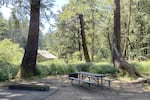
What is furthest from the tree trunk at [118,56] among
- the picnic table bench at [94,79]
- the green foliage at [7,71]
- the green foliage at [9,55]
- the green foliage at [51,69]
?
the green foliage at [9,55]

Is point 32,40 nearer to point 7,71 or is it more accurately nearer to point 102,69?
point 7,71

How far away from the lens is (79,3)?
20141 millimetres

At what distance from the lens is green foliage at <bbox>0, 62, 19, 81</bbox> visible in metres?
13.3

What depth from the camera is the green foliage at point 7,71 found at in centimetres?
1332

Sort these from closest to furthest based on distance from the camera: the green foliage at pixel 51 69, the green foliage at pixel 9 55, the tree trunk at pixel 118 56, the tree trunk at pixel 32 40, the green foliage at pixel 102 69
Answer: the tree trunk at pixel 118 56, the tree trunk at pixel 32 40, the green foliage at pixel 51 69, the green foliage at pixel 102 69, the green foliage at pixel 9 55

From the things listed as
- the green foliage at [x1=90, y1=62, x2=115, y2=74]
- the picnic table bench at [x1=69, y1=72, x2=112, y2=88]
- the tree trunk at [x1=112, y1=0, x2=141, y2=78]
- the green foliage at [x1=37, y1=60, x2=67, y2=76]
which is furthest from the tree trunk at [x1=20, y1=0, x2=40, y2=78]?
the green foliage at [x1=90, y1=62, x2=115, y2=74]

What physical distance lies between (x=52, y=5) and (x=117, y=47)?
4451 millimetres

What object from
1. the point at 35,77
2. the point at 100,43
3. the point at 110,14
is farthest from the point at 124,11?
the point at 35,77

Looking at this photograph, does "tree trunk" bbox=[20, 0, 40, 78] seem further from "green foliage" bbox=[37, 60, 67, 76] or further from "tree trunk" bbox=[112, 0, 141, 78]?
"tree trunk" bbox=[112, 0, 141, 78]

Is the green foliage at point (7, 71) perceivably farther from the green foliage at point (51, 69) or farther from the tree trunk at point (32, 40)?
the green foliage at point (51, 69)

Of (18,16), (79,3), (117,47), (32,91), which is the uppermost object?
(79,3)

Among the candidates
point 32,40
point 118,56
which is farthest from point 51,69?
point 118,56

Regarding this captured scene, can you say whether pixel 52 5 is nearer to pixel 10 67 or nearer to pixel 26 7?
pixel 26 7

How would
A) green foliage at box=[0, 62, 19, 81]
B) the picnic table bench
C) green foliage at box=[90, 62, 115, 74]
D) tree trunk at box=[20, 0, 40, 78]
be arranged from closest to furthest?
1. the picnic table bench
2. green foliage at box=[0, 62, 19, 81]
3. tree trunk at box=[20, 0, 40, 78]
4. green foliage at box=[90, 62, 115, 74]
